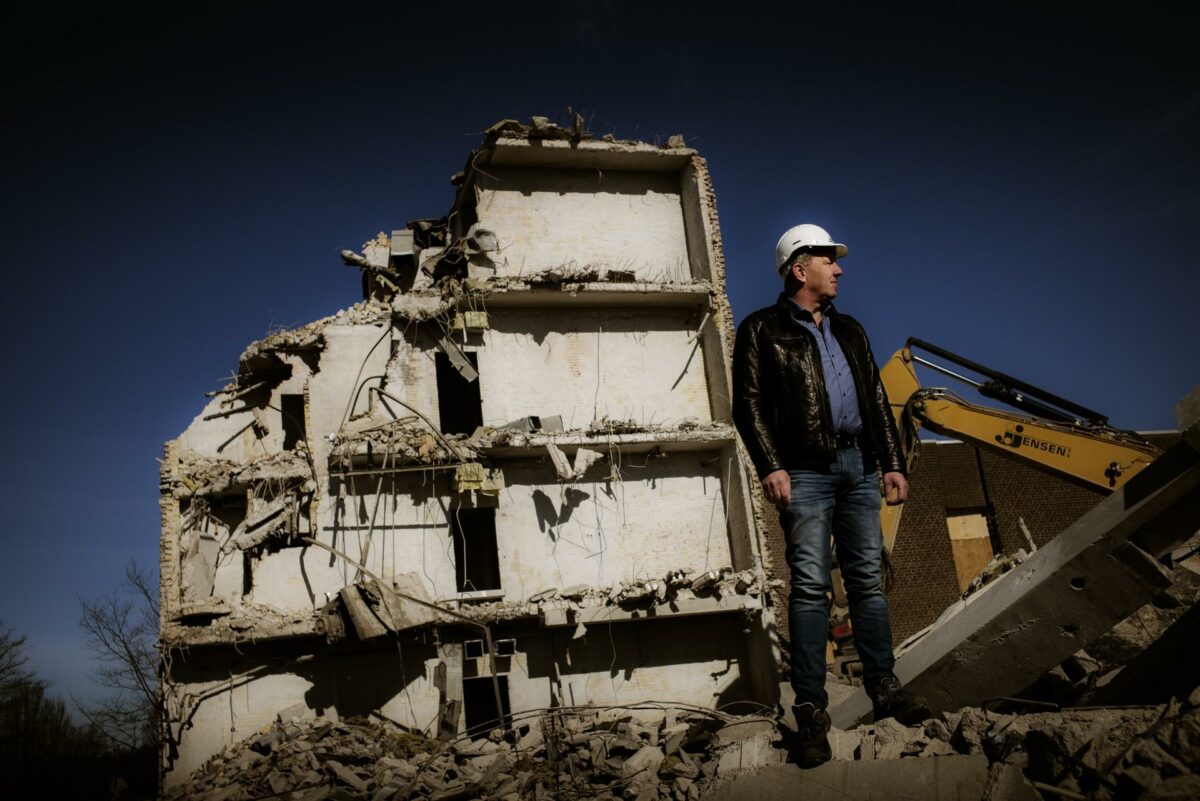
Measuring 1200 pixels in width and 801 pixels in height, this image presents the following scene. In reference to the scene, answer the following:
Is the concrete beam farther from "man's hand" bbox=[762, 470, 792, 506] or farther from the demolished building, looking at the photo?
"man's hand" bbox=[762, 470, 792, 506]

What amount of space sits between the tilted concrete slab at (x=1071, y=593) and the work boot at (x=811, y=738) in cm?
68

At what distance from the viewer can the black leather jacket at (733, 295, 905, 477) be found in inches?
187

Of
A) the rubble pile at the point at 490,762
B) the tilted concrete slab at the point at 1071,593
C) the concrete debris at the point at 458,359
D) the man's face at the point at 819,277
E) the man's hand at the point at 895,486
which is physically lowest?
the rubble pile at the point at 490,762

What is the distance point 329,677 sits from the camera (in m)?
12.8

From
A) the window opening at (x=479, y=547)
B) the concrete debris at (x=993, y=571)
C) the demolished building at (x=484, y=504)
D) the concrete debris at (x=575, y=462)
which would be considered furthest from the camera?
the window opening at (x=479, y=547)

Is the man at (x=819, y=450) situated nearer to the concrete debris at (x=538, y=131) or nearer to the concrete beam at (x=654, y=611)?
the concrete beam at (x=654, y=611)

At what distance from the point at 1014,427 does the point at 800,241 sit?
7.38 m

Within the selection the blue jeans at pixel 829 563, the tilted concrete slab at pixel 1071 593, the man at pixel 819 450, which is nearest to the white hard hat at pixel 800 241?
the man at pixel 819 450

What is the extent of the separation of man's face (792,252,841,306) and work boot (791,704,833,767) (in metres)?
2.26

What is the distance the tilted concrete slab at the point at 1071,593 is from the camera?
4289 mm

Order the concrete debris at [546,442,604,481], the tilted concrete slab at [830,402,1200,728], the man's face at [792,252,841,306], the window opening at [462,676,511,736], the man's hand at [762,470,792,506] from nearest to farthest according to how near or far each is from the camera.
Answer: the tilted concrete slab at [830,402,1200,728] → the man's hand at [762,470,792,506] → the man's face at [792,252,841,306] → the concrete debris at [546,442,604,481] → the window opening at [462,676,511,736]

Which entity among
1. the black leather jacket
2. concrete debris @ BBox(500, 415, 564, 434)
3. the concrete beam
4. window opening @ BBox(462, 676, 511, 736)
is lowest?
window opening @ BBox(462, 676, 511, 736)

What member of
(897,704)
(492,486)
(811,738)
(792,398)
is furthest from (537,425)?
(811,738)

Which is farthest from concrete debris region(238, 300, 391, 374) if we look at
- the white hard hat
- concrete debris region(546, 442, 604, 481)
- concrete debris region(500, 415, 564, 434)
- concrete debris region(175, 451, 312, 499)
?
the white hard hat
